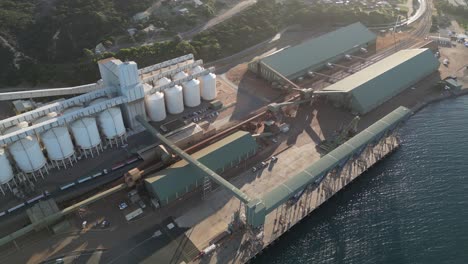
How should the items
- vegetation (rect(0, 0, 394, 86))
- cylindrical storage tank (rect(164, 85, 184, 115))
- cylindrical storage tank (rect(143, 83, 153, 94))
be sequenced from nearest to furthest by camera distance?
cylindrical storage tank (rect(143, 83, 153, 94)), cylindrical storage tank (rect(164, 85, 184, 115)), vegetation (rect(0, 0, 394, 86))

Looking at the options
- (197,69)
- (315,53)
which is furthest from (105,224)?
(315,53)

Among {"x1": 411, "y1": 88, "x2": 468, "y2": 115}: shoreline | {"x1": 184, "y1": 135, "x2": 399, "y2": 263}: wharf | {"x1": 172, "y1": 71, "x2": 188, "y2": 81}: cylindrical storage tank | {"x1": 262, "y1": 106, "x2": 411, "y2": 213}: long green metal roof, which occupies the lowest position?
{"x1": 411, "y1": 88, "x2": 468, "y2": 115}: shoreline

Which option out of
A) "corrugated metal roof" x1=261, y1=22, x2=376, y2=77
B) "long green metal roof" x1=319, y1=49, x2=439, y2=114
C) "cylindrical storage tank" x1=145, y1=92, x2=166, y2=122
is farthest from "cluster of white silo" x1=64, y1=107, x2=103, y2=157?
"long green metal roof" x1=319, y1=49, x2=439, y2=114

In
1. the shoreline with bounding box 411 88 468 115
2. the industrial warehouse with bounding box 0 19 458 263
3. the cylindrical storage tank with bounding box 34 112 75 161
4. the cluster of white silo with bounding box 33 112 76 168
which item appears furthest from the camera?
the shoreline with bounding box 411 88 468 115

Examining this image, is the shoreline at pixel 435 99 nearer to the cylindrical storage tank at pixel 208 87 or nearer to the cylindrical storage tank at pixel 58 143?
the cylindrical storage tank at pixel 208 87

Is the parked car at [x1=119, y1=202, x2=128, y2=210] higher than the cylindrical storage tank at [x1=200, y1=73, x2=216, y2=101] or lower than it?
lower

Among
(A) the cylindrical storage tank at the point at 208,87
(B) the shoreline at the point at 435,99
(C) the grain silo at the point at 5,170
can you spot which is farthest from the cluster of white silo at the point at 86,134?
(B) the shoreline at the point at 435,99

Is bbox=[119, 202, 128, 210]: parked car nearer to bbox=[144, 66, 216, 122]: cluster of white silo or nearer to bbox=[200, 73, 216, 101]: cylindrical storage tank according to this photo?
bbox=[144, 66, 216, 122]: cluster of white silo

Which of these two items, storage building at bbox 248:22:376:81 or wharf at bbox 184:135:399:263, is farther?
storage building at bbox 248:22:376:81
